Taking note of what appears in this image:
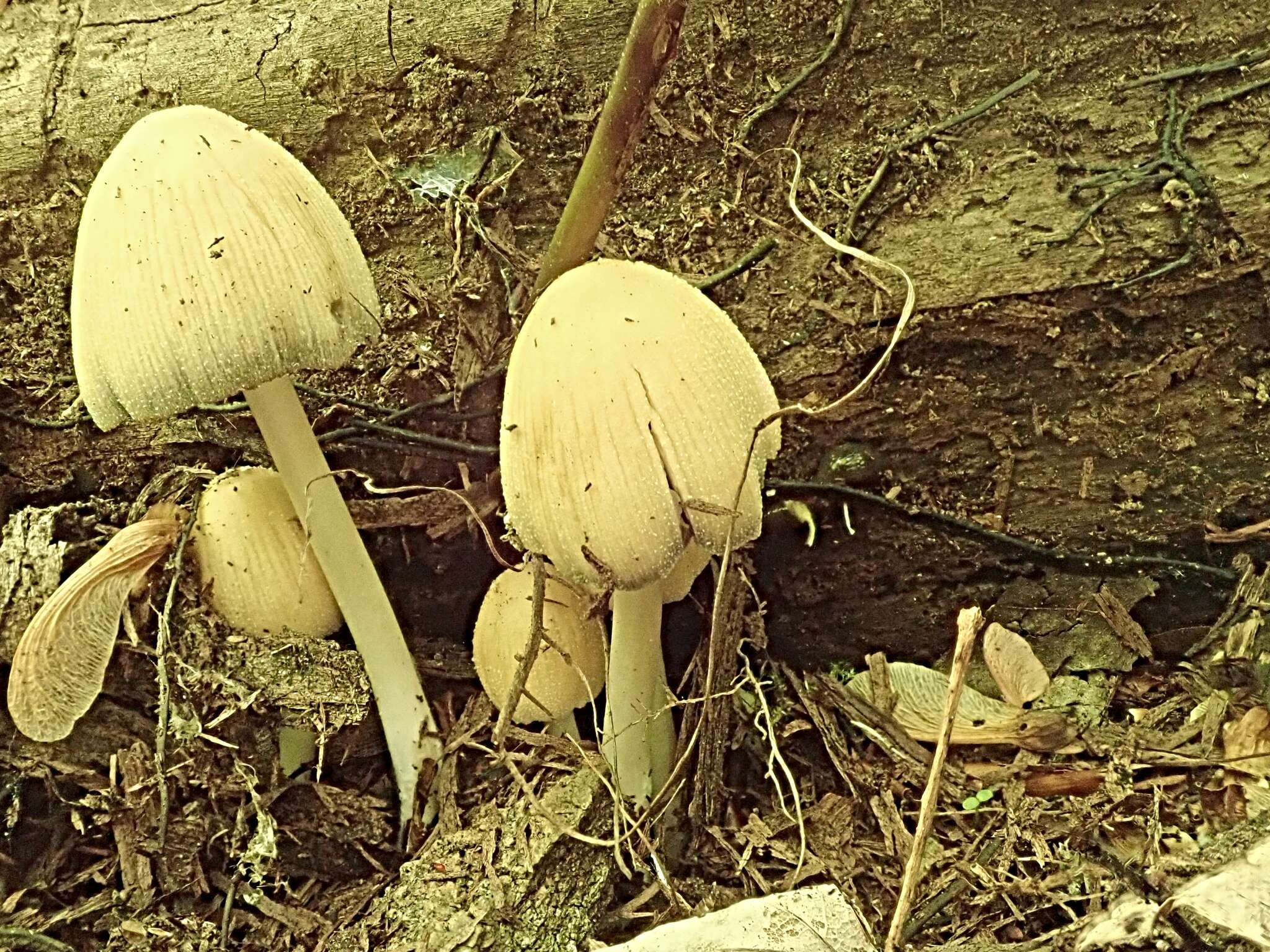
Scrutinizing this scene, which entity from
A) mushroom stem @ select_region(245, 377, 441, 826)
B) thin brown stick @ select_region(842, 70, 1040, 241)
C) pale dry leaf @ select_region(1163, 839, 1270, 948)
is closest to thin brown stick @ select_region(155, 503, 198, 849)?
mushroom stem @ select_region(245, 377, 441, 826)

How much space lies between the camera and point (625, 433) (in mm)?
1596

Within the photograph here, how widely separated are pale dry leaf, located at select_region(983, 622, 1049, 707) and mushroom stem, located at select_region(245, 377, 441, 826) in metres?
1.28

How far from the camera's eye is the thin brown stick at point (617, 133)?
1.69 meters

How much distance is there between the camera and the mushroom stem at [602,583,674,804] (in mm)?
1952

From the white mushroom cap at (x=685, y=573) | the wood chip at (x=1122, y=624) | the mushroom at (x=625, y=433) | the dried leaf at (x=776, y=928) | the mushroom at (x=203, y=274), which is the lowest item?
the dried leaf at (x=776, y=928)

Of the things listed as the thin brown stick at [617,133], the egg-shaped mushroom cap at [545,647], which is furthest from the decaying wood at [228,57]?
the egg-shaped mushroom cap at [545,647]

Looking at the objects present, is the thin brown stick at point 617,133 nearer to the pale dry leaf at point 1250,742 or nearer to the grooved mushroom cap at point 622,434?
the grooved mushroom cap at point 622,434

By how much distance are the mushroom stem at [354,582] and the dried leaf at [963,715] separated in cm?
102

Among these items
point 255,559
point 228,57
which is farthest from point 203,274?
point 228,57

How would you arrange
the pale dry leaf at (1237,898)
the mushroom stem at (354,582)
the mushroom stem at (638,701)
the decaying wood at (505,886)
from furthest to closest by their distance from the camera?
the mushroom stem at (354,582)
the mushroom stem at (638,701)
the decaying wood at (505,886)
the pale dry leaf at (1237,898)

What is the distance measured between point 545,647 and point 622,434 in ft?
2.23

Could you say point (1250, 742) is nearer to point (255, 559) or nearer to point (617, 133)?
point (617, 133)

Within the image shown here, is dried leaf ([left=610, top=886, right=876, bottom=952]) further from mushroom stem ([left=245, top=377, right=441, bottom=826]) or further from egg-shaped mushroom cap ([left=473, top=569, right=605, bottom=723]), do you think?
mushroom stem ([left=245, top=377, right=441, bottom=826])

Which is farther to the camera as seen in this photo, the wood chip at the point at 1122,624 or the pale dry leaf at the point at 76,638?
the wood chip at the point at 1122,624
